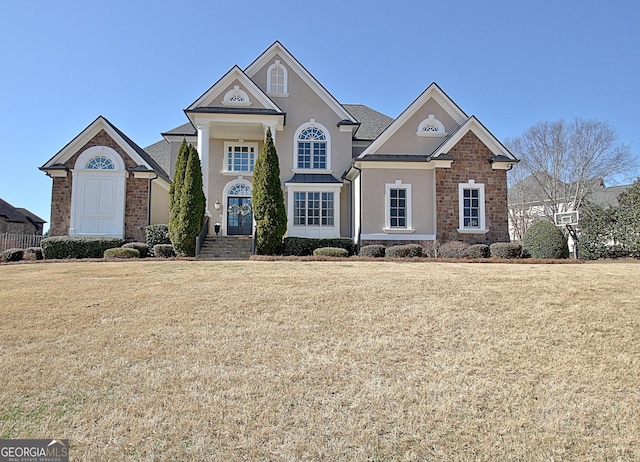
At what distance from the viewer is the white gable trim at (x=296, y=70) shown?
2150cm

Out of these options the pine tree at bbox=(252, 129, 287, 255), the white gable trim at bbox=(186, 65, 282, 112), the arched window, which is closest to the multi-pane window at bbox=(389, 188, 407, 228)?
Answer: the arched window

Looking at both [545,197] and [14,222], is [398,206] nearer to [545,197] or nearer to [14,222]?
[545,197]

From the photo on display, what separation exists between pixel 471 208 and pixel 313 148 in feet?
25.7

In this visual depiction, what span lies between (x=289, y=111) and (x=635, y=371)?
1838cm

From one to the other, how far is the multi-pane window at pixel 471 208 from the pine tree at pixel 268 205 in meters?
7.43

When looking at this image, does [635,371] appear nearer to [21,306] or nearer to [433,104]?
[21,306]

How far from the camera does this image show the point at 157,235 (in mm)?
18828

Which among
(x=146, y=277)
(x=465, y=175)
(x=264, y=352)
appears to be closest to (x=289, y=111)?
(x=465, y=175)

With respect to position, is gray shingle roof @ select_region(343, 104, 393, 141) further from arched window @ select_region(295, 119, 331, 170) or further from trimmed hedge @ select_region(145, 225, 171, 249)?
trimmed hedge @ select_region(145, 225, 171, 249)

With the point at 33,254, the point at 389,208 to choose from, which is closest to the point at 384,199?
the point at 389,208

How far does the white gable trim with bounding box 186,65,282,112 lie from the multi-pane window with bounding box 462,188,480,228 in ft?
29.7

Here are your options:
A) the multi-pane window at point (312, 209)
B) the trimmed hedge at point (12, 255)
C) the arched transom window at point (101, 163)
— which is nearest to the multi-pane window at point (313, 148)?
the multi-pane window at point (312, 209)

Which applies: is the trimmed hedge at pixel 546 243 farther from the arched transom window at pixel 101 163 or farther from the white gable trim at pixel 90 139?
the arched transom window at pixel 101 163

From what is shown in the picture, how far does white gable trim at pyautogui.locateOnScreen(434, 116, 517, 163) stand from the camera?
18.5 metres
